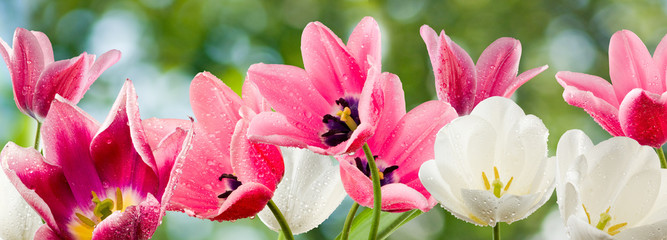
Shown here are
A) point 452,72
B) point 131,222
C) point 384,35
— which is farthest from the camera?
point 384,35

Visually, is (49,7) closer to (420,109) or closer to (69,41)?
(69,41)

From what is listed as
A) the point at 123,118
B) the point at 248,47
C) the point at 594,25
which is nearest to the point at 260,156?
the point at 123,118

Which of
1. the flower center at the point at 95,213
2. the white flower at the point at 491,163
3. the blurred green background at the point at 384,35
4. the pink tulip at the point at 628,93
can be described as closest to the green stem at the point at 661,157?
the pink tulip at the point at 628,93

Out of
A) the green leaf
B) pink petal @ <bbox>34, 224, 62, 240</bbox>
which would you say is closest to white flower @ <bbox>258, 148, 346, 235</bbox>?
the green leaf

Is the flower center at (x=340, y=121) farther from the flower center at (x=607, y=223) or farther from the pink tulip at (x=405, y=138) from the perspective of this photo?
the flower center at (x=607, y=223)

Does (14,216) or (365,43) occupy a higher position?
(365,43)

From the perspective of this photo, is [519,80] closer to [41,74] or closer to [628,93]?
[628,93]

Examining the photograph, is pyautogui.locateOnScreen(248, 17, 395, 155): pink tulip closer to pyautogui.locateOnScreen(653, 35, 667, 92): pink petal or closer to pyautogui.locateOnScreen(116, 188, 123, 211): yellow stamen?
pyautogui.locateOnScreen(116, 188, 123, 211): yellow stamen

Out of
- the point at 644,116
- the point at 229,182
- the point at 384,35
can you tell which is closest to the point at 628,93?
the point at 644,116
